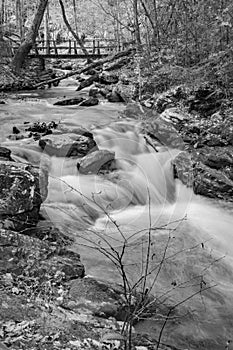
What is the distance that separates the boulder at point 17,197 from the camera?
4918 mm

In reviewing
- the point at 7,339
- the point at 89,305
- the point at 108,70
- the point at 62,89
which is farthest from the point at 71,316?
the point at 62,89

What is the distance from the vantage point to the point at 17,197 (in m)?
5.02

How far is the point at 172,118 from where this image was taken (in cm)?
1024

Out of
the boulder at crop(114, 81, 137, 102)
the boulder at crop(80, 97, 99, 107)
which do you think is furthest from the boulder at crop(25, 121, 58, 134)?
the boulder at crop(114, 81, 137, 102)

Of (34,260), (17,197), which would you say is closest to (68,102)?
(17,197)

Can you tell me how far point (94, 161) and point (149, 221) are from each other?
6.76 feet

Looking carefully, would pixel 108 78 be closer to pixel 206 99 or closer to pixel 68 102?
pixel 68 102

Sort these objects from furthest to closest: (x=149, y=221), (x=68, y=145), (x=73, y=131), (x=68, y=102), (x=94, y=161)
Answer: (x=68, y=102) → (x=73, y=131) → (x=68, y=145) → (x=94, y=161) → (x=149, y=221)

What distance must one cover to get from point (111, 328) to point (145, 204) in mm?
4305

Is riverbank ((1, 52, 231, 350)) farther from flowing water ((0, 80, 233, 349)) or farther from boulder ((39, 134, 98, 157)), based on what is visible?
boulder ((39, 134, 98, 157))

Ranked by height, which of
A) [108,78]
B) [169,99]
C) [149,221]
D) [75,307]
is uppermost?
[108,78]

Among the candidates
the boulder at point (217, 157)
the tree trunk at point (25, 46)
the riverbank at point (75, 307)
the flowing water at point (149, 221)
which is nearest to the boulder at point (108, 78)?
the tree trunk at point (25, 46)

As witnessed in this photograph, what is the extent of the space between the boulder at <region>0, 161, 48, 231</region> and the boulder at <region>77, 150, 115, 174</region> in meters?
2.52

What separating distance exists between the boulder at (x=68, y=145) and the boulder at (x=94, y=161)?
1.19 feet
